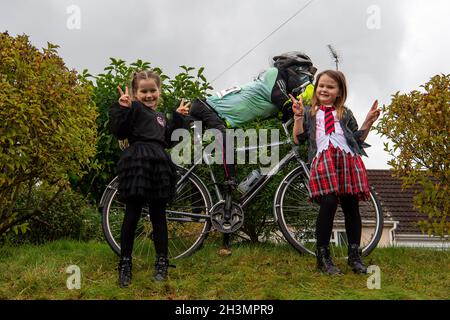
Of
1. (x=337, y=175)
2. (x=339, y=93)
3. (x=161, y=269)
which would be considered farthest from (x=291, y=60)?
(x=161, y=269)

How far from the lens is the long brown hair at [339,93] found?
4.56 metres

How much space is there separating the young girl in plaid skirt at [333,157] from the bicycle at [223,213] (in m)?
0.47

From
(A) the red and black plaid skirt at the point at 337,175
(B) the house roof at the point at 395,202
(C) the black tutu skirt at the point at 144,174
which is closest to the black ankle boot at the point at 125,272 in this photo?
(C) the black tutu skirt at the point at 144,174

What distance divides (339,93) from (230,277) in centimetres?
167

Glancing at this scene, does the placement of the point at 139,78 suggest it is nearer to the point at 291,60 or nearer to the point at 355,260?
the point at 291,60

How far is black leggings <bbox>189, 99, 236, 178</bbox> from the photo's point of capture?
16.4ft

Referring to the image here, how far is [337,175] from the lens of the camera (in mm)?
4383

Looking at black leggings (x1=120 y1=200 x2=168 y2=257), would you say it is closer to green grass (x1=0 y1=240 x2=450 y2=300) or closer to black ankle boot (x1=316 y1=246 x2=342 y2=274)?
green grass (x1=0 y1=240 x2=450 y2=300)

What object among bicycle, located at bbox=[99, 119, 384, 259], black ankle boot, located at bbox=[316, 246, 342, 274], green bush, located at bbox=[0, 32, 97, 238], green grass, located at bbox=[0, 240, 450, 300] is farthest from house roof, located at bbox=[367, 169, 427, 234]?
green bush, located at bbox=[0, 32, 97, 238]

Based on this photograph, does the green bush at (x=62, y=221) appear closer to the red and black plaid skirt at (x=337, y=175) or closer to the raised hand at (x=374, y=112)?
the red and black plaid skirt at (x=337, y=175)

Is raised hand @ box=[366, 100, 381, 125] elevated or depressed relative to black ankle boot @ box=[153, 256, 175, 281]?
elevated

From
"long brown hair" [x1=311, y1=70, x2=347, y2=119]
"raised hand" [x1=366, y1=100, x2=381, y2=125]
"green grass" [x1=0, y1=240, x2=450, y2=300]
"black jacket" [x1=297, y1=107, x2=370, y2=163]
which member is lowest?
"green grass" [x1=0, y1=240, x2=450, y2=300]

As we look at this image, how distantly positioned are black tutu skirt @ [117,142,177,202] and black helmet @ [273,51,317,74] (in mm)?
1514
